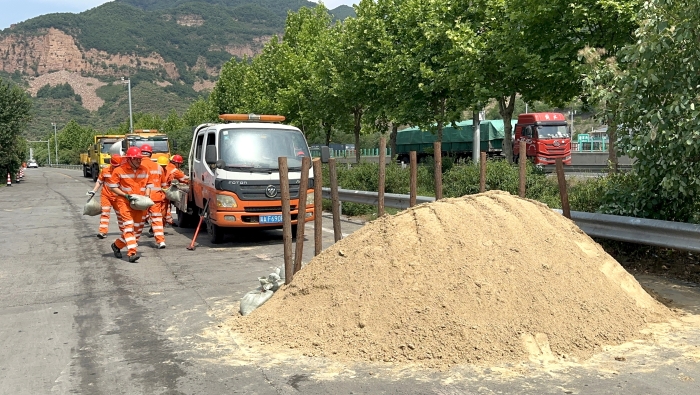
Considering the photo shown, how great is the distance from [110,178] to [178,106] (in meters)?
176

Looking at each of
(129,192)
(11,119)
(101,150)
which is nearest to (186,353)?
(129,192)

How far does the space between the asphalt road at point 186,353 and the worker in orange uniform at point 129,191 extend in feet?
1.98

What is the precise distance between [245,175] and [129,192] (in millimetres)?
1985

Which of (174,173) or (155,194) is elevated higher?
(174,173)

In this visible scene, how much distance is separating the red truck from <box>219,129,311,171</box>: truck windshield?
2358cm

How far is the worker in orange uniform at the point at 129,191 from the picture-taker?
10.3 m

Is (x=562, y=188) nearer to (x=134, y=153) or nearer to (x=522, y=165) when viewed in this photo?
(x=522, y=165)

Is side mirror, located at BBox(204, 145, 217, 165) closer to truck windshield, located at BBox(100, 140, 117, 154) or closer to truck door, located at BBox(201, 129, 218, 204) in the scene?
truck door, located at BBox(201, 129, 218, 204)

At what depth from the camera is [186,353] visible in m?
5.48

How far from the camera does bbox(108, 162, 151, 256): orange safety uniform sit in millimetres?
10273

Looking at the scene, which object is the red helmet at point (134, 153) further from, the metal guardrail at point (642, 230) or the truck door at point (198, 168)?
the metal guardrail at point (642, 230)

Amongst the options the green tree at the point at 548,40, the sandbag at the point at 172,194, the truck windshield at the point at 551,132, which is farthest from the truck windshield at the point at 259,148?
the truck windshield at the point at 551,132

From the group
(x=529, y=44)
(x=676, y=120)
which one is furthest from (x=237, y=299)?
(x=529, y=44)

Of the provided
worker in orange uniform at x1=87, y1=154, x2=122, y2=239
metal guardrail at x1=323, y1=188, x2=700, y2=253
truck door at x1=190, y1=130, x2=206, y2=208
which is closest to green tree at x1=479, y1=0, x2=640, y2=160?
metal guardrail at x1=323, y1=188, x2=700, y2=253
